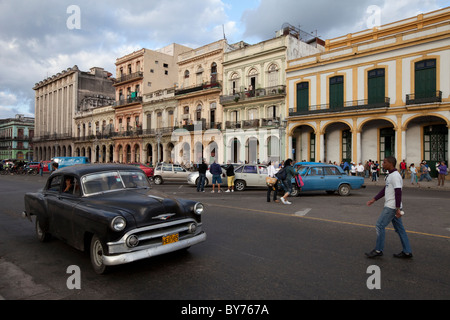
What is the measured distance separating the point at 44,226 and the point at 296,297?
501 centimetres

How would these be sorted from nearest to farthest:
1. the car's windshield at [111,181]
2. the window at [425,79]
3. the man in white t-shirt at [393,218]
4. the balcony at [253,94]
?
the man in white t-shirt at [393,218] < the car's windshield at [111,181] < the window at [425,79] < the balcony at [253,94]

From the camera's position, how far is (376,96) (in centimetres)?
2628

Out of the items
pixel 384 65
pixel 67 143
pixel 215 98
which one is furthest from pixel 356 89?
pixel 67 143

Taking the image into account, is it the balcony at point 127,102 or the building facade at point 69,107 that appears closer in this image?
the balcony at point 127,102

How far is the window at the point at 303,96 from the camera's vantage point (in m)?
30.1

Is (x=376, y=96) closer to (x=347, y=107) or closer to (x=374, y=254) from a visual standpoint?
(x=347, y=107)

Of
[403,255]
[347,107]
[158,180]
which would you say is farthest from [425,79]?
[403,255]

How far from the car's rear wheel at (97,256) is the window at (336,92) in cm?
2674

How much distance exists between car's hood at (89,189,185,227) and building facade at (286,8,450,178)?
24426 millimetres

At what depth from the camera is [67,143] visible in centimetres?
6062

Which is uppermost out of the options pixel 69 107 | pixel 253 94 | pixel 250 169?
pixel 69 107

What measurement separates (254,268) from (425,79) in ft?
83.1

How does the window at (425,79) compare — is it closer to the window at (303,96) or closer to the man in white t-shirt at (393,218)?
the window at (303,96)

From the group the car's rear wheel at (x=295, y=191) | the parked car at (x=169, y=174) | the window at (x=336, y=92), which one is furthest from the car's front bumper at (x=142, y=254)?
the window at (x=336, y=92)
